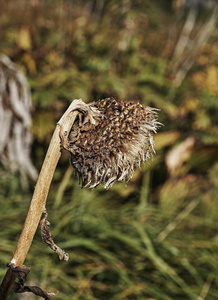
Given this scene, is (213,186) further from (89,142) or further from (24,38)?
(89,142)

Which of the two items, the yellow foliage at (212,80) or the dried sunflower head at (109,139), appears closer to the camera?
the dried sunflower head at (109,139)

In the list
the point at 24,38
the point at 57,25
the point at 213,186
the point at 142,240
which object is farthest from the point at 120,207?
the point at 57,25

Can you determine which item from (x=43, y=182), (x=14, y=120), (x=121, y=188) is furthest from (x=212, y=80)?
(x=43, y=182)

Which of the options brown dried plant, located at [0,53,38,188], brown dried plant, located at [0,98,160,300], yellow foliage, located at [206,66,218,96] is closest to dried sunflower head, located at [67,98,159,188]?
brown dried plant, located at [0,98,160,300]

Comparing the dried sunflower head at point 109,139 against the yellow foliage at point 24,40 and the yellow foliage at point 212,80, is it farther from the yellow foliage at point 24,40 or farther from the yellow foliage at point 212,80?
the yellow foliage at point 212,80

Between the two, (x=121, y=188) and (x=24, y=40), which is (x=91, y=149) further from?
(x=24, y=40)

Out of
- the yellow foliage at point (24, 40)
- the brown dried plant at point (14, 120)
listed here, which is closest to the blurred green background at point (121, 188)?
the yellow foliage at point (24, 40)
